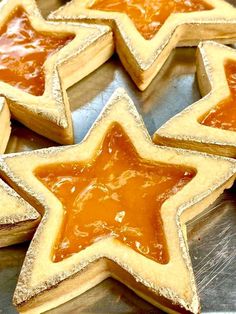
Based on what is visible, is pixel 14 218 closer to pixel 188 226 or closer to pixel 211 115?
pixel 188 226

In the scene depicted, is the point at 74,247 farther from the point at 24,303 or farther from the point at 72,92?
the point at 72,92

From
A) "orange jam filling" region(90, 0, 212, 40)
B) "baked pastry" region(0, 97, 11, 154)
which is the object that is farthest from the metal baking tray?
"orange jam filling" region(90, 0, 212, 40)

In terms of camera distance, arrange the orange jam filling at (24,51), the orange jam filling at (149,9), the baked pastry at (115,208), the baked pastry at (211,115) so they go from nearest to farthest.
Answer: the baked pastry at (115,208) < the baked pastry at (211,115) < the orange jam filling at (24,51) < the orange jam filling at (149,9)

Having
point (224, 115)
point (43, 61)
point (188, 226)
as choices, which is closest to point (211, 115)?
point (224, 115)

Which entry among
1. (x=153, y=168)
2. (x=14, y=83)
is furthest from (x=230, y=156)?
(x=14, y=83)

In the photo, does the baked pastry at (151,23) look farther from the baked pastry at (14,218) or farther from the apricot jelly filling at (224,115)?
the baked pastry at (14,218)

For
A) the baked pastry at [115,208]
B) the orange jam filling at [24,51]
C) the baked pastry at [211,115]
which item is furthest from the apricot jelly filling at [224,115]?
the orange jam filling at [24,51]
